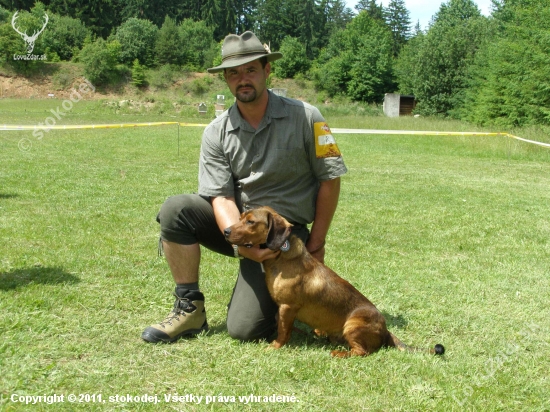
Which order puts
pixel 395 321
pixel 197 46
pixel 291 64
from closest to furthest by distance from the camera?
pixel 395 321, pixel 291 64, pixel 197 46

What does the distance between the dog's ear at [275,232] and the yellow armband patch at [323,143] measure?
0.63m

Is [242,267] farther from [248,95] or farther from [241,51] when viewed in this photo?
[241,51]

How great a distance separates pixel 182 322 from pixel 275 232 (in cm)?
93

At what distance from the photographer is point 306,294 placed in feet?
10.9

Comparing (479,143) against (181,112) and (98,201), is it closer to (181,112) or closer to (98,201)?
(98,201)

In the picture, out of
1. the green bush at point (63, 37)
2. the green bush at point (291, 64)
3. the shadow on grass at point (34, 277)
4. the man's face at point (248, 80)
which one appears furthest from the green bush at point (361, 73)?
the man's face at point (248, 80)

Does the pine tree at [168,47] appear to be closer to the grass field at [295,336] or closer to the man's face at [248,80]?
the grass field at [295,336]

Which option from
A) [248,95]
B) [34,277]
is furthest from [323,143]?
[34,277]

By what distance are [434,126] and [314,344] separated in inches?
994

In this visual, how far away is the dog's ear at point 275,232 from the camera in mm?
3205

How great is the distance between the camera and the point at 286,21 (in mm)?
84312

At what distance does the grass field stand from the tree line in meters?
17.3

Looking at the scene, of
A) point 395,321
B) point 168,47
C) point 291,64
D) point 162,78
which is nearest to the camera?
point 395,321

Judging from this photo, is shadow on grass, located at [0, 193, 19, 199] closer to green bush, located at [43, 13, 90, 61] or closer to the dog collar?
the dog collar
